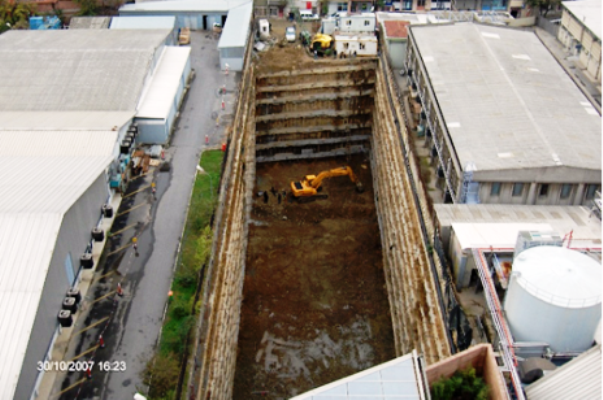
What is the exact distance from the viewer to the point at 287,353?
4744cm

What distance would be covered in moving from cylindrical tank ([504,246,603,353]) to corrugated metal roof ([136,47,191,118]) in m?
35.1

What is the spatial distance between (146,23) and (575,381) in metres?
63.2

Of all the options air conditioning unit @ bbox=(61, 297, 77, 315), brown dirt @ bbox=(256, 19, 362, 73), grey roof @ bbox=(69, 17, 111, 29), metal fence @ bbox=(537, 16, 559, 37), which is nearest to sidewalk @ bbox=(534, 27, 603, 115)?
metal fence @ bbox=(537, 16, 559, 37)

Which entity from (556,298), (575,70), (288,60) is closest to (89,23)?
(288,60)

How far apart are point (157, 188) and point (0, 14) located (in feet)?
148

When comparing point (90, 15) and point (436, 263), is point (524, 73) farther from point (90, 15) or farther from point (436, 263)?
point (90, 15)

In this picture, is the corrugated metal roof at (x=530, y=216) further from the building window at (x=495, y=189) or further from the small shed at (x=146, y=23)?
the small shed at (x=146, y=23)

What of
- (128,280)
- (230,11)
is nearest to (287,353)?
(128,280)

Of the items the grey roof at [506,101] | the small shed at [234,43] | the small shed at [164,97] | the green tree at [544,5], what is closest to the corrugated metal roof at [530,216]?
the grey roof at [506,101]

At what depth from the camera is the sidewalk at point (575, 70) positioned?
5450 centimetres

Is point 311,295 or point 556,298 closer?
point 556,298

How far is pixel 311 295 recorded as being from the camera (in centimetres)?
5272

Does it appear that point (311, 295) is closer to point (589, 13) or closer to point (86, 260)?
point (86, 260)

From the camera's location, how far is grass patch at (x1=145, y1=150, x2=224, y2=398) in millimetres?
34938
